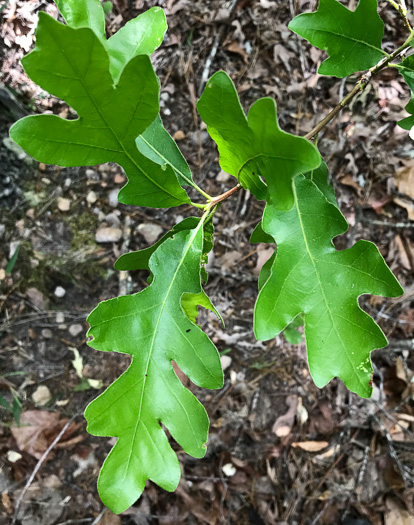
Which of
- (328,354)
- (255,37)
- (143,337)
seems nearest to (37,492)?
(143,337)

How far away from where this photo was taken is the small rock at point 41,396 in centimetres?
231

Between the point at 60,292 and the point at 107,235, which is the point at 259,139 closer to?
the point at 107,235

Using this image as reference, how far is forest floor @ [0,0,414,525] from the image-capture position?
2279 millimetres

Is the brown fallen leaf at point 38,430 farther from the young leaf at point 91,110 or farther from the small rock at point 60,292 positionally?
the young leaf at point 91,110

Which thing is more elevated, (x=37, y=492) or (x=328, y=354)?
(x=328, y=354)

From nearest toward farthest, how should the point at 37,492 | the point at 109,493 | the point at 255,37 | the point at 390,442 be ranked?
1. the point at 109,493
2. the point at 37,492
3. the point at 390,442
4. the point at 255,37

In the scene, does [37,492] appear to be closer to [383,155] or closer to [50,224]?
[50,224]

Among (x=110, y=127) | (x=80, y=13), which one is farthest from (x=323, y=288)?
(x=80, y=13)

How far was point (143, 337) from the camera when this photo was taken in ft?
3.92

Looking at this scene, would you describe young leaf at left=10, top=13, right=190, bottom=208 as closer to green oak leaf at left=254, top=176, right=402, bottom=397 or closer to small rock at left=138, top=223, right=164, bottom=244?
green oak leaf at left=254, top=176, right=402, bottom=397

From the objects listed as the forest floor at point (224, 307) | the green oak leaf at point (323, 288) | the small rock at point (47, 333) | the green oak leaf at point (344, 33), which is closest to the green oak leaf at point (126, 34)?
the green oak leaf at point (344, 33)

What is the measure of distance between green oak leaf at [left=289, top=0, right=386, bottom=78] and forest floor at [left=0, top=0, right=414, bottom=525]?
1.29m

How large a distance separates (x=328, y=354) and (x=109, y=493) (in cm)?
68

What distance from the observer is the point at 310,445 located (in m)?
2.39
